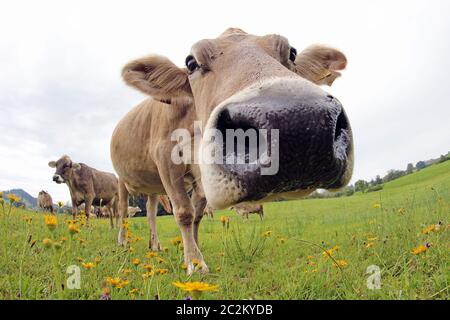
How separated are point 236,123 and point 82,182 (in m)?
12.5

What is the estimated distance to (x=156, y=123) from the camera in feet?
15.1

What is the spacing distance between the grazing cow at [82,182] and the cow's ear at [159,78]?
913 centimetres

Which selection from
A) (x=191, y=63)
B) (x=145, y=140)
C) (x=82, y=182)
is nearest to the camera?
(x=191, y=63)

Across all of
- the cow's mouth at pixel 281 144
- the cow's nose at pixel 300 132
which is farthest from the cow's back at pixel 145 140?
the cow's nose at pixel 300 132

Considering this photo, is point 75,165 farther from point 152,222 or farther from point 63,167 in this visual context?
point 152,222

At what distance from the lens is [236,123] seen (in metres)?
1.97

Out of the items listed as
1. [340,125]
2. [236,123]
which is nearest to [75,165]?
[236,123]

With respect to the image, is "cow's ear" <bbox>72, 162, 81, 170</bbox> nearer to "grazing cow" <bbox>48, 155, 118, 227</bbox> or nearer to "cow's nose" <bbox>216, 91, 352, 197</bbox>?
"grazing cow" <bbox>48, 155, 118, 227</bbox>

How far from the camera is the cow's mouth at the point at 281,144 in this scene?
181 centimetres

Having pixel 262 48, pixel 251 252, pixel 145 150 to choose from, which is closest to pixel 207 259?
pixel 251 252

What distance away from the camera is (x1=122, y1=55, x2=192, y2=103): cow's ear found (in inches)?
151

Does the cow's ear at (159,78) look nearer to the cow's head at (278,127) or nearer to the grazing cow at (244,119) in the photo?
the grazing cow at (244,119)

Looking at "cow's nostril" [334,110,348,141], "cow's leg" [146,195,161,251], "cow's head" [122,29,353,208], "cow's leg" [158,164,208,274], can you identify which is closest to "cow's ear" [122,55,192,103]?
"cow's leg" [158,164,208,274]

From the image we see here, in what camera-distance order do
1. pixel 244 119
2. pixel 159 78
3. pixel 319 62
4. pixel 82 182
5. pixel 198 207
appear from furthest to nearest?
1. pixel 82 182
2. pixel 198 207
3. pixel 319 62
4. pixel 159 78
5. pixel 244 119
